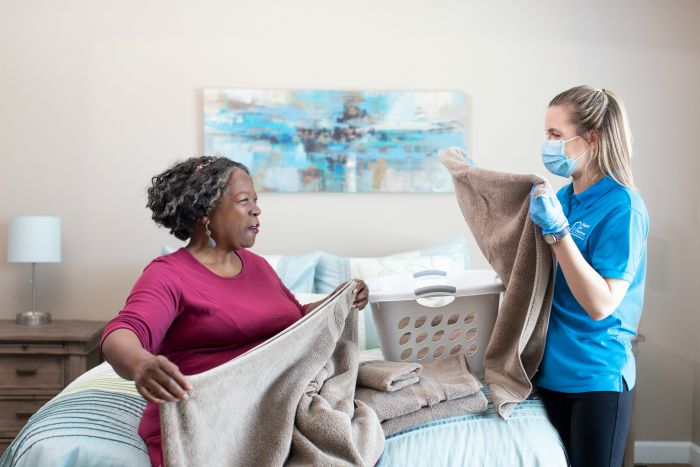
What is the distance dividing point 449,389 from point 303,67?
217cm

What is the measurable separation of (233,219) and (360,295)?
1.39 feet

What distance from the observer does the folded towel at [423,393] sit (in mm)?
1799

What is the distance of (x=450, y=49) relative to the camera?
11.7ft

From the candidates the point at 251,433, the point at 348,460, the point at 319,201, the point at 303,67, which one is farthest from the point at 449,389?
the point at 303,67

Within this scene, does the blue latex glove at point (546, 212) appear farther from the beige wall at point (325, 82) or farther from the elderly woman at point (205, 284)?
the beige wall at point (325, 82)

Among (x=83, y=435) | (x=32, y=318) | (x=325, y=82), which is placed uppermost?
(x=325, y=82)

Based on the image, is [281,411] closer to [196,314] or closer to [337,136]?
[196,314]

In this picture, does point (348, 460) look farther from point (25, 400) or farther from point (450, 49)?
point (450, 49)

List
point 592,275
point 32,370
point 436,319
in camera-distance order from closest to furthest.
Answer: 1. point 592,275
2. point 436,319
3. point 32,370

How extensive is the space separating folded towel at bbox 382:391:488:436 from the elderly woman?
332 millimetres

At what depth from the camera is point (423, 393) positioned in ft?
6.07

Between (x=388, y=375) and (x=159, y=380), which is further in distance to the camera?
(x=388, y=375)

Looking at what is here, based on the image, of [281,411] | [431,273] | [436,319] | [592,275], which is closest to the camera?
[281,411]

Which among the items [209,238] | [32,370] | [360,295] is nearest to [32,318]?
[32,370]
